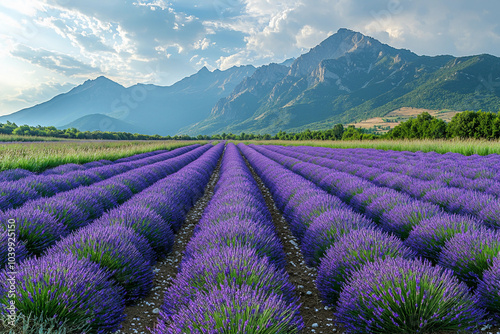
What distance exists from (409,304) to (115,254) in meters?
2.82

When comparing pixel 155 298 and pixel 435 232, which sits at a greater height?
pixel 435 232

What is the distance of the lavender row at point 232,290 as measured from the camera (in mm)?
1543

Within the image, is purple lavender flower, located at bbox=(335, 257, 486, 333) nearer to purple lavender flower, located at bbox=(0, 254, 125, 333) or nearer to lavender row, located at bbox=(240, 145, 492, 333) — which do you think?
lavender row, located at bbox=(240, 145, 492, 333)

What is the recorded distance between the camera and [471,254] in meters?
2.46

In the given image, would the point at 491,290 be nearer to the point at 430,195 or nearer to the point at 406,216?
the point at 406,216

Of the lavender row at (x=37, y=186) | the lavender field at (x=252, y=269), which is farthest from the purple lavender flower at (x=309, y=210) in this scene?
the lavender row at (x=37, y=186)

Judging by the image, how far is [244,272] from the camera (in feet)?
6.91

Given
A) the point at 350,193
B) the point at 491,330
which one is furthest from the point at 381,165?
the point at 491,330

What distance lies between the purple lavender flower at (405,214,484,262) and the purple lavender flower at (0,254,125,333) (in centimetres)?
355

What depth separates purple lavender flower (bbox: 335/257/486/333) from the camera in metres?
1.78

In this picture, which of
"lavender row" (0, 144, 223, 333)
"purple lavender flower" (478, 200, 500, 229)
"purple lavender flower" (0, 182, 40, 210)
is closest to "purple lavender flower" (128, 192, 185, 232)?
"lavender row" (0, 144, 223, 333)

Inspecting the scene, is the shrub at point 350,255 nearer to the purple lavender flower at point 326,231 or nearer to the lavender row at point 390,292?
the lavender row at point 390,292

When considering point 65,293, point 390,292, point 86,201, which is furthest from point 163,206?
point 390,292

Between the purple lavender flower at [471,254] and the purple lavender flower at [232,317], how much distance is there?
1.98 m
